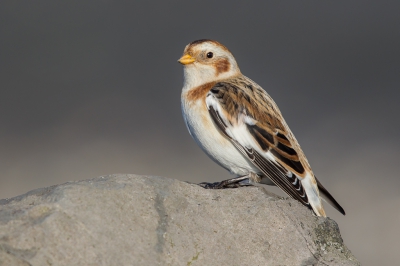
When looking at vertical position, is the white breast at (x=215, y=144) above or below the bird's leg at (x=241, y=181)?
above

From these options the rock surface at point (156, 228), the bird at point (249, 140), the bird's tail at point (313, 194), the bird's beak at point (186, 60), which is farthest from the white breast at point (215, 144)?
the rock surface at point (156, 228)

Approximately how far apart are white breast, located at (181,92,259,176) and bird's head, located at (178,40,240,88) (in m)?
0.41

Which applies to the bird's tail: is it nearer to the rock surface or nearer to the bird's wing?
the bird's wing

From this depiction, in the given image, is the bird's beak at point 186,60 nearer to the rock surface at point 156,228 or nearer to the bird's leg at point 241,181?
the bird's leg at point 241,181

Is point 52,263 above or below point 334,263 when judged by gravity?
above

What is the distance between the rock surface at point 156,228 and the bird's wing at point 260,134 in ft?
1.71

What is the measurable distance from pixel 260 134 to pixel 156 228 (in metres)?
1.37

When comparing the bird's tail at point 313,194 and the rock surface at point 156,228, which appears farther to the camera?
the bird's tail at point 313,194

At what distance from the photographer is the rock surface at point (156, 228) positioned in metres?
2.86

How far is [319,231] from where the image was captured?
3.49 metres

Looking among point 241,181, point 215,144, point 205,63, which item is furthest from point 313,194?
point 205,63

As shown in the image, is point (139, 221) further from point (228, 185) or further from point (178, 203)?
point (228, 185)

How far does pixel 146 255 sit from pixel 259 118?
1649mm

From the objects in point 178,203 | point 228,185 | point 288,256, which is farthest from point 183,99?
point 288,256
